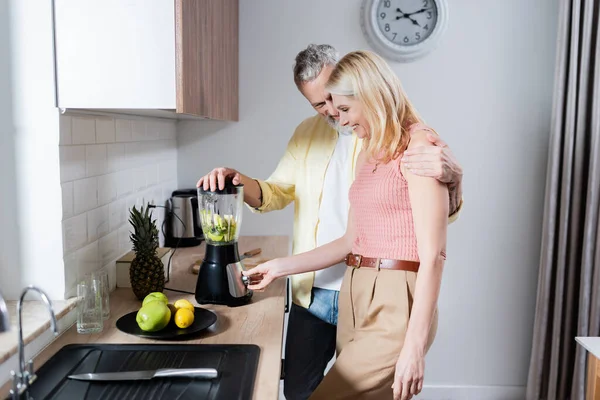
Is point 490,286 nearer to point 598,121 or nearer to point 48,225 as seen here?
point 598,121

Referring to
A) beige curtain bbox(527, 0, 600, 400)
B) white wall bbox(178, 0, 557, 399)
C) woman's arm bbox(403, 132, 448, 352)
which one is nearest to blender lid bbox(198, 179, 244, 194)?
woman's arm bbox(403, 132, 448, 352)

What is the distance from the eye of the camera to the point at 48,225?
148 cm

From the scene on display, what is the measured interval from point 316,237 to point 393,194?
0.56 m

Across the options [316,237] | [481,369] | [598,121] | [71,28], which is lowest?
[481,369]

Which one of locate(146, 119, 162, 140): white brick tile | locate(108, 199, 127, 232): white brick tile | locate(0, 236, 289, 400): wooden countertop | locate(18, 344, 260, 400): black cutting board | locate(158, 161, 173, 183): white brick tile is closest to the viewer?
locate(18, 344, 260, 400): black cutting board

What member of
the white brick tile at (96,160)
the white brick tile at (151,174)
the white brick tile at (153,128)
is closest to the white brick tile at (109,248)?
the white brick tile at (96,160)

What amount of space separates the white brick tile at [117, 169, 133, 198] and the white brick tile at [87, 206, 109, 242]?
0.46 feet

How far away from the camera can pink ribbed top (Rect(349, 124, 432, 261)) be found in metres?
1.54

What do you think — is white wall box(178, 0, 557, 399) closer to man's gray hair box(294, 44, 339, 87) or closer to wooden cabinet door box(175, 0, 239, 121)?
wooden cabinet door box(175, 0, 239, 121)

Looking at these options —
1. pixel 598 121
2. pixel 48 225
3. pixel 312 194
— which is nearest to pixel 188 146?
pixel 312 194

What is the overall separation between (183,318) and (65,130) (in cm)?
56

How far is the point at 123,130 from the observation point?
1.99 m

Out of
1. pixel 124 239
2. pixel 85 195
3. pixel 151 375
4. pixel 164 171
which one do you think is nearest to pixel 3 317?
pixel 151 375

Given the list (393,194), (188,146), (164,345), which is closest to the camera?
(164,345)
